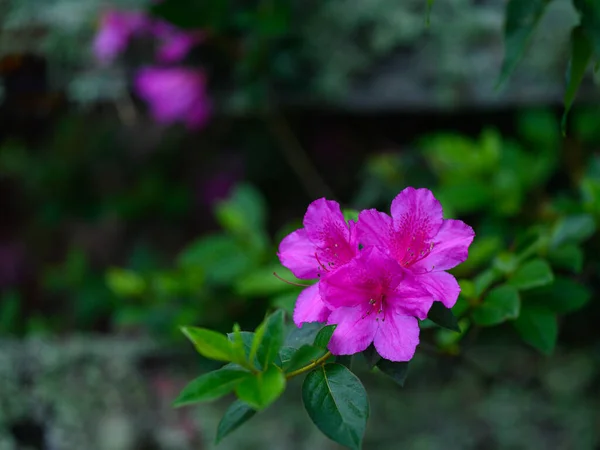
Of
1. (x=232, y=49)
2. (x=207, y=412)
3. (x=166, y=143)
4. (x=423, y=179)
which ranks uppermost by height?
(x=232, y=49)

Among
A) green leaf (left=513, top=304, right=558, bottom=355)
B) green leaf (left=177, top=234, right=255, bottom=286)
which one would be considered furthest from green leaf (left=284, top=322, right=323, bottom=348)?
green leaf (left=177, top=234, right=255, bottom=286)

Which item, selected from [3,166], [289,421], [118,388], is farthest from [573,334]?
[3,166]

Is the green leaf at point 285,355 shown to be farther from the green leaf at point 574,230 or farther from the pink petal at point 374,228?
the green leaf at point 574,230

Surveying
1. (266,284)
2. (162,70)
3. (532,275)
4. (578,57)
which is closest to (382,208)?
(266,284)

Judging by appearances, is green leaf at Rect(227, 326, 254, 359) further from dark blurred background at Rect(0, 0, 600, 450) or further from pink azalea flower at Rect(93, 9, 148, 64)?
pink azalea flower at Rect(93, 9, 148, 64)

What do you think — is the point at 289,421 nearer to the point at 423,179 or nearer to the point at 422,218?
the point at 423,179
